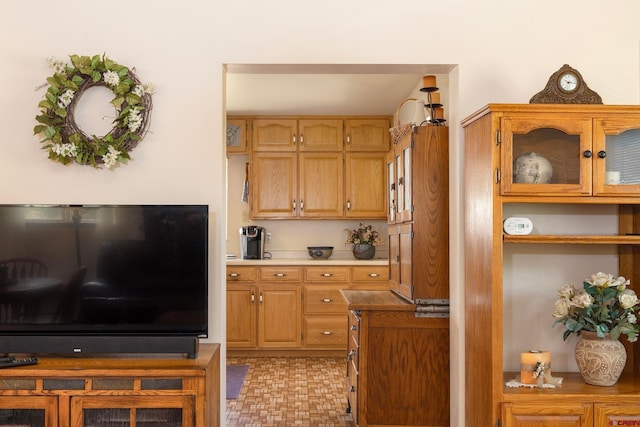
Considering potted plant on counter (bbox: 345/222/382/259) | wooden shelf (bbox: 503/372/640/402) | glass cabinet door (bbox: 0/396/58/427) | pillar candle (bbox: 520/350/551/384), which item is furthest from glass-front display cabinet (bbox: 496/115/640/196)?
potted plant on counter (bbox: 345/222/382/259)

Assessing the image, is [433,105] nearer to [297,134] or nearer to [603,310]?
[603,310]

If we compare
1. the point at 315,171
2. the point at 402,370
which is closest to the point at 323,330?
the point at 315,171

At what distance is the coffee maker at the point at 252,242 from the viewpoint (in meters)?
6.91

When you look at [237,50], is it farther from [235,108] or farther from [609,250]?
[235,108]

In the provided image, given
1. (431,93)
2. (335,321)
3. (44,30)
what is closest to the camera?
(44,30)

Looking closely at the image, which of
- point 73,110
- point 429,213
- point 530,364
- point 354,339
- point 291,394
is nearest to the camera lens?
point 530,364

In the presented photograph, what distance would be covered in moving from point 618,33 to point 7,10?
3.01 meters

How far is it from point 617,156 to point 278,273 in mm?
4121

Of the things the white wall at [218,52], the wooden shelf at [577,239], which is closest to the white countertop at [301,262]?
the white wall at [218,52]

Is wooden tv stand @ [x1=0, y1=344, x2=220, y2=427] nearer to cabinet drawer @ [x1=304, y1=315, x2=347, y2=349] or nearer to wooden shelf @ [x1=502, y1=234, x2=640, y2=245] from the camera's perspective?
Answer: wooden shelf @ [x1=502, y1=234, x2=640, y2=245]

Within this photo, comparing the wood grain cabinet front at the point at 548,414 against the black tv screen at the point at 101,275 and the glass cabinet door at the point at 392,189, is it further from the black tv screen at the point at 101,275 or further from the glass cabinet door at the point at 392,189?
the glass cabinet door at the point at 392,189

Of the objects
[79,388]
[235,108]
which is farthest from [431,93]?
[235,108]

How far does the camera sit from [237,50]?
338 centimetres

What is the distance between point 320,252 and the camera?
700cm
